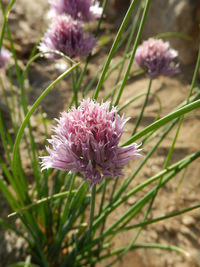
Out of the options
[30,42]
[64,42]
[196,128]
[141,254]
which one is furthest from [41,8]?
[141,254]

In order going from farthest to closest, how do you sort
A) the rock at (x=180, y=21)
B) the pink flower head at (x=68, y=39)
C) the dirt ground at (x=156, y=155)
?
1. the rock at (x=180, y=21)
2. the dirt ground at (x=156, y=155)
3. the pink flower head at (x=68, y=39)

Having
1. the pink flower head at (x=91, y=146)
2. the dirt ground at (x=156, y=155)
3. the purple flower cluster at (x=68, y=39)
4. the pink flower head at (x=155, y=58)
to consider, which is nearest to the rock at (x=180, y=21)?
the dirt ground at (x=156, y=155)

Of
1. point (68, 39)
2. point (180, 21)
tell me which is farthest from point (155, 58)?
point (180, 21)

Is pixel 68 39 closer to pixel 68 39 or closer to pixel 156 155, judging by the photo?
pixel 68 39

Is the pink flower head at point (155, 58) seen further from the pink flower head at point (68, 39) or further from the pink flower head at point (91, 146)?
the pink flower head at point (91, 146)

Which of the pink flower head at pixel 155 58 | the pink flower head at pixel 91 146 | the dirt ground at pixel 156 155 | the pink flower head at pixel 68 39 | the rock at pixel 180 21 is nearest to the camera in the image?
the pink flower head at pixel 91 146

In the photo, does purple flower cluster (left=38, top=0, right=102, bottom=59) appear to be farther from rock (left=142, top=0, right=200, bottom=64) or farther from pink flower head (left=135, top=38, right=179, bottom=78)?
rock (left=142, top=0, right=200, bottom=64)
